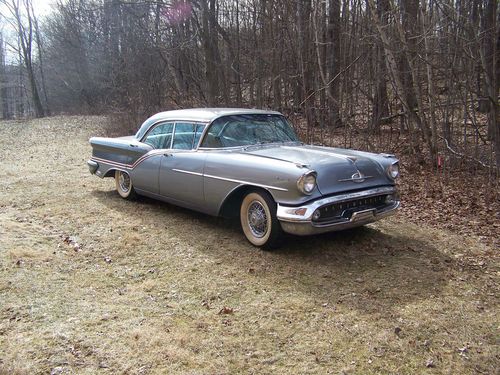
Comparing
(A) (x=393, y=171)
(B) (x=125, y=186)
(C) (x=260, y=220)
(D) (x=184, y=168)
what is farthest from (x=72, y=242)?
(A) (x=393, y=171)

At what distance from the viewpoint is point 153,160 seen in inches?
250

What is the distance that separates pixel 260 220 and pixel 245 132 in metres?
1.37

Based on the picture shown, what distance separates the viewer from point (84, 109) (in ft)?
104

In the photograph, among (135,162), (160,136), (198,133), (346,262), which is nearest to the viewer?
(346,262)

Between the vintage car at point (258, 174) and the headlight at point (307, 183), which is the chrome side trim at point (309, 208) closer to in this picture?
the vintage car at point (258, 174)

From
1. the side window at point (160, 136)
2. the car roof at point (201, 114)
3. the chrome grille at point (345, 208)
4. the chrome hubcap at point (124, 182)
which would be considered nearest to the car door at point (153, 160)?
the side window at point (160, 136)

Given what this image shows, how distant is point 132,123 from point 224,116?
43.7ft

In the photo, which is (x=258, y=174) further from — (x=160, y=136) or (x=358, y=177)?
(x=160, y=136)

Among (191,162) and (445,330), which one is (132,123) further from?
(445,330)

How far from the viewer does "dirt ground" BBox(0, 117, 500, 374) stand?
299 centimetres

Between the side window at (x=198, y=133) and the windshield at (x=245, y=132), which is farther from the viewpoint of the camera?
the side window at (x=198, y=133)

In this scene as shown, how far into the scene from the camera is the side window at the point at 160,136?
6.33 meters

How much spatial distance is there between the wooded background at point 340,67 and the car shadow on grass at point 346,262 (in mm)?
3461

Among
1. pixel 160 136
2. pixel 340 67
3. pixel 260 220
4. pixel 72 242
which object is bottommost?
pixel 72 242
